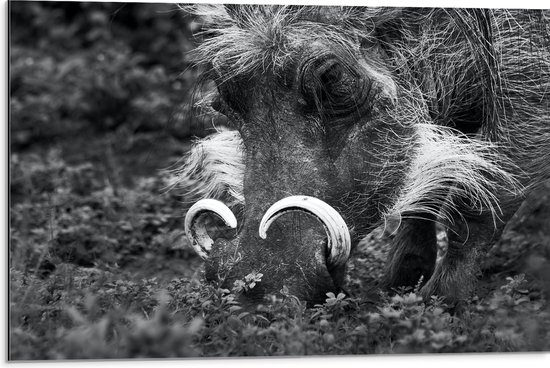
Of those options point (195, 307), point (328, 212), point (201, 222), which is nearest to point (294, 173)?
point (328, 212)

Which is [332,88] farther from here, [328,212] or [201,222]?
[201,222]

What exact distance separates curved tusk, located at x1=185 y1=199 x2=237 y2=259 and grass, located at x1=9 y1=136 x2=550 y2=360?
0.12 m

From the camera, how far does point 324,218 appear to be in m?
2.69

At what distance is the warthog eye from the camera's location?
284 centimetres

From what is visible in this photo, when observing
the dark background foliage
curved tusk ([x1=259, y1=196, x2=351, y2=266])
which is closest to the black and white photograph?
curved tusk ([x1=259, y1=196, x2=351, y2=266])

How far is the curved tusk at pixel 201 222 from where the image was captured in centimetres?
287

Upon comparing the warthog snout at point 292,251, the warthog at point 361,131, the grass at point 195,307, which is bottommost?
the grass at point 195,307

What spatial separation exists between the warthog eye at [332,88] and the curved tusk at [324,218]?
1.02 feet

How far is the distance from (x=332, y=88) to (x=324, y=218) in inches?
16.5

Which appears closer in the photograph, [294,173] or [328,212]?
[328,212]

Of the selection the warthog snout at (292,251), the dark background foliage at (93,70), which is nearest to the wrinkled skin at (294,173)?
the warthog snout at (292,251)

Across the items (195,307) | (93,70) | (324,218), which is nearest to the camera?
(324,218)

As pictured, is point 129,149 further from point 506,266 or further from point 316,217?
point 316,217

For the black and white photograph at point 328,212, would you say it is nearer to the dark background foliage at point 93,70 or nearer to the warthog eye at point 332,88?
the warthog eye at point 332,88
